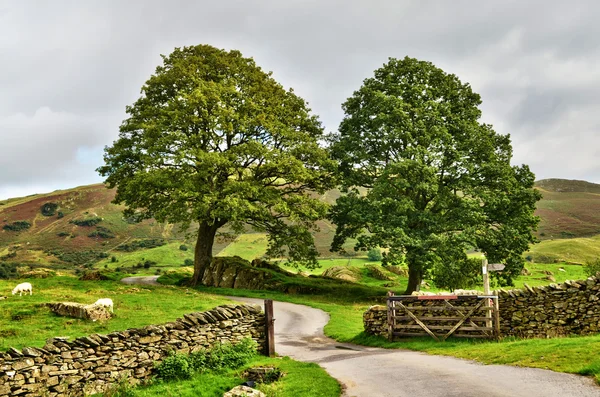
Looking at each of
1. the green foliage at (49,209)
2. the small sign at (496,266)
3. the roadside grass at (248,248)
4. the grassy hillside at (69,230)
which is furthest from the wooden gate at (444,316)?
the green foliage at (49,209)

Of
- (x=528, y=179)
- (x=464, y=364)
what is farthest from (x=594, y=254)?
(x=464, y=364)

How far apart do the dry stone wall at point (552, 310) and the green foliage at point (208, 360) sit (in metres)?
12.5

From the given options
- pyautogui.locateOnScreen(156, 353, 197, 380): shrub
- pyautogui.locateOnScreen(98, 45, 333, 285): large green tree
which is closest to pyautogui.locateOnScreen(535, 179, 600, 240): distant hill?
pyautogui.locateOnScreen(98, 45, 333, 285): large green tree

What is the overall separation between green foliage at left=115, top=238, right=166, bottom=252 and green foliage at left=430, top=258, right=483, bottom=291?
11150 centimetres

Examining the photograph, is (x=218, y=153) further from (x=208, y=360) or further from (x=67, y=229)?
(x=67, y=229)

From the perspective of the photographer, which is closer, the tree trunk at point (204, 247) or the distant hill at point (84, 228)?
the tree trunk at point (204, 247)

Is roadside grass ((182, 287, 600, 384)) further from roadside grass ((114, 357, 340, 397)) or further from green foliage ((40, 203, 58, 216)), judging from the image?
green foliage ((40, 203, 58, 216))

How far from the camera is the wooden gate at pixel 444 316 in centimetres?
1997

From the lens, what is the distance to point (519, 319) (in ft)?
65.4

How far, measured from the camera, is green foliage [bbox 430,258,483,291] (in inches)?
1346

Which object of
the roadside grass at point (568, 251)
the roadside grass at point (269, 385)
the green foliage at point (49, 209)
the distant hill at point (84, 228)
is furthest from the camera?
the green foliage at point (49, 209)

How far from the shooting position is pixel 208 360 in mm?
17578

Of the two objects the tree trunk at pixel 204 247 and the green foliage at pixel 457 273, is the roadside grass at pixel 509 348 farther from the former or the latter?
the tree trunk at pixel 204 247

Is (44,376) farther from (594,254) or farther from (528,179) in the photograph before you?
(594,254)
